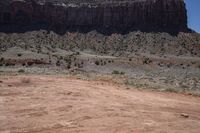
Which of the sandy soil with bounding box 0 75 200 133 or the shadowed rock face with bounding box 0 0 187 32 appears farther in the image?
the shadowed rock face with bounding box 0 0 187 32

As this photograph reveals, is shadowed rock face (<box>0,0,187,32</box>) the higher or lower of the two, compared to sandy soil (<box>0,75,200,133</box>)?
higher

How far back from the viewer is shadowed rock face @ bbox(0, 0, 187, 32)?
2832 inches

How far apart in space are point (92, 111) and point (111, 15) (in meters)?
57.5

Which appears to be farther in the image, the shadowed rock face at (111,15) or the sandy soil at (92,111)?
the shadowed rock face at (111,15)

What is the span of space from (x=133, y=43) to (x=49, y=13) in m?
16.4

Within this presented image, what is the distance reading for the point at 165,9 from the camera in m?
73.0

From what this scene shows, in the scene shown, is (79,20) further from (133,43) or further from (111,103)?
(111,103)

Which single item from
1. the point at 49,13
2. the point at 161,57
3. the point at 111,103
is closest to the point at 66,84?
the point at 111,103

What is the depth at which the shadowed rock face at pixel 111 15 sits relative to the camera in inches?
2832

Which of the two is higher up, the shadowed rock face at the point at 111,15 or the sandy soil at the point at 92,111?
the shadowed rock face at the point at 111,15

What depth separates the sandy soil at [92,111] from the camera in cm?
1425

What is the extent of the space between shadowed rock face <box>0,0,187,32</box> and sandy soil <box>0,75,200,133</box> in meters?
49.0

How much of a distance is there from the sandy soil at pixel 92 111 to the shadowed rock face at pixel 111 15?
161ft

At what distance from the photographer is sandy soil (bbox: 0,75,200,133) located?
46.8ft
